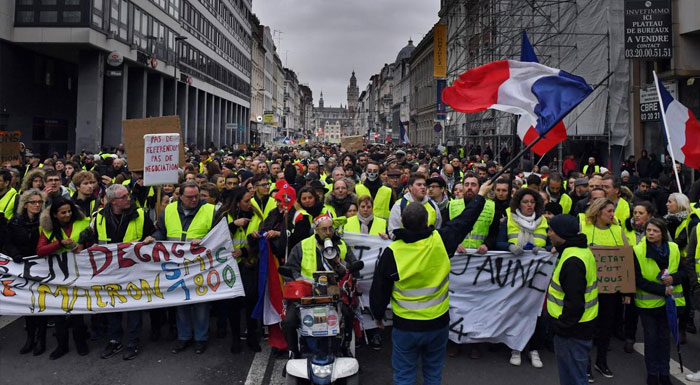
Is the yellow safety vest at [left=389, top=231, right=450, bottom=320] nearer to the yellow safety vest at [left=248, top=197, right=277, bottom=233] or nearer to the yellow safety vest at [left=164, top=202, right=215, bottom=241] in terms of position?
the yellow safety vest at [left=248, top=197, right=277, bottom=233]

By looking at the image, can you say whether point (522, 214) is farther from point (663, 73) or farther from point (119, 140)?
point (119, 140)

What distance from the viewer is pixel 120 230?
6.55 m

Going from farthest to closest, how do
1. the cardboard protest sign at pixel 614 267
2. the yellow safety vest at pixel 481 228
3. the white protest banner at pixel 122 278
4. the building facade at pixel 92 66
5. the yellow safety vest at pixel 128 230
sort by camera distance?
1. the building facade at pixel 92 66
2. the yellow safety vest at pixel 481 228
3. the yellow safety vest at pixel 128 230
4. the white protest banner at pixel 122 278
5. the cardboard protest sign at pixel 614 267

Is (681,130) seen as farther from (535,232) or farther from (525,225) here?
(525,225)

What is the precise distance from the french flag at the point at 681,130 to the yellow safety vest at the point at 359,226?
511cm

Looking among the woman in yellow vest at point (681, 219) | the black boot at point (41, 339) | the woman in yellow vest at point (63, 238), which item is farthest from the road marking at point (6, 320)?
the woman in yellow vest at point (681, 219)

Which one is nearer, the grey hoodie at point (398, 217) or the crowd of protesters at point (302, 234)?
the crowd of protesters at point (302, 234)

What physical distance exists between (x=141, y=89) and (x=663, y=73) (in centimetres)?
2604

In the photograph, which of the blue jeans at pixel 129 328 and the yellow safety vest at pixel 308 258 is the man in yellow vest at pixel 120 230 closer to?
the blue jeans at pixel 129 328

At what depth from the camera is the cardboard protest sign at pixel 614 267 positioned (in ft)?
18.4

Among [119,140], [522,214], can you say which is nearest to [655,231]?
[522,214]

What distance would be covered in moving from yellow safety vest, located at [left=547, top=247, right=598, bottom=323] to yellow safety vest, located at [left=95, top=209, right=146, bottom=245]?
466 cm

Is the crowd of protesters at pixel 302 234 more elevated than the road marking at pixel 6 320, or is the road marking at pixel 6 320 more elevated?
the crowd of protesters at pixel 302 234

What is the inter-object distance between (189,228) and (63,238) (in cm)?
136
